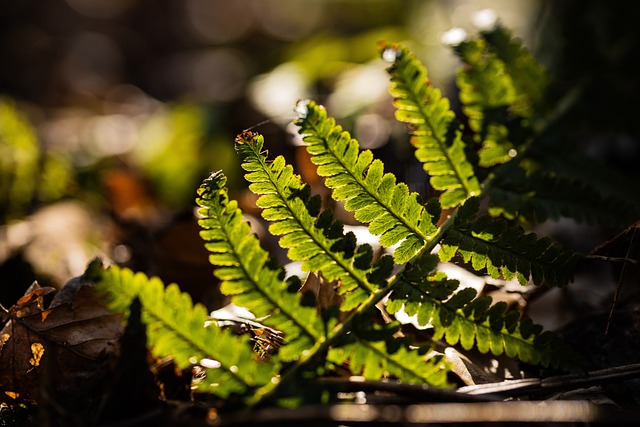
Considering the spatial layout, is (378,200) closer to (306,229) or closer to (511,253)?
(306,229)

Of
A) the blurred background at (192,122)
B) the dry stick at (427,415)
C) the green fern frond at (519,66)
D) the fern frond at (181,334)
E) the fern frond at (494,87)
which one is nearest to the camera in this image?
the dry stick at (427,415)

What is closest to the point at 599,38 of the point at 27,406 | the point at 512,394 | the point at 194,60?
the point at 512,394

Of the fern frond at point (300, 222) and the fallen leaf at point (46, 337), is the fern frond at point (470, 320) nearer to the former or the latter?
the fern frond at point (300, 222)

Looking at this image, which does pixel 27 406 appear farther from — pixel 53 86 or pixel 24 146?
pixel 53 86

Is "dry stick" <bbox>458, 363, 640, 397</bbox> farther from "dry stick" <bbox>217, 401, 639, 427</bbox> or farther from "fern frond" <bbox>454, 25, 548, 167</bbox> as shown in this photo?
"fern frond" <bbox>454, 25, 548, 167</bbox>

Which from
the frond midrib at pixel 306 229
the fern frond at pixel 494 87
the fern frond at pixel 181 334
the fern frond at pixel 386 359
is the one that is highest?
the fern frond at pixel 494 87

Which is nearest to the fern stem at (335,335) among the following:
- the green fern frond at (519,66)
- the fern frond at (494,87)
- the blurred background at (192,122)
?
the fern frond at (494,87)
